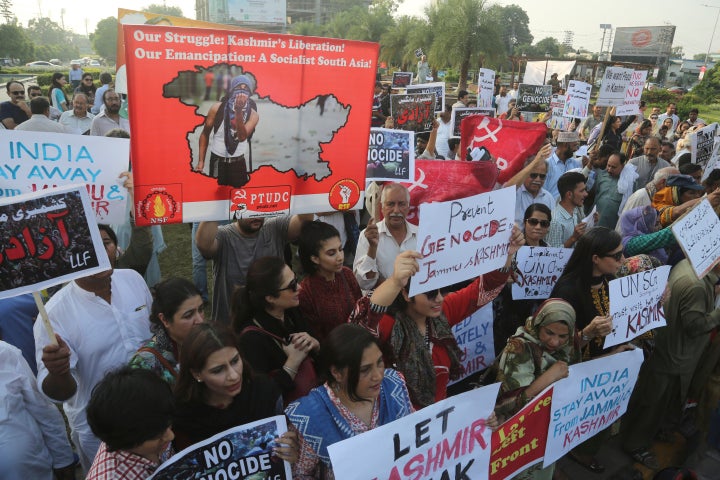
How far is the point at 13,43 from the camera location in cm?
5603

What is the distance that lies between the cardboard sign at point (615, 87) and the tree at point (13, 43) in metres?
65.7

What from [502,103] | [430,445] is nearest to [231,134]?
[430,445]

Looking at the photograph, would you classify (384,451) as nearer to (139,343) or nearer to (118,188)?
(139,343)

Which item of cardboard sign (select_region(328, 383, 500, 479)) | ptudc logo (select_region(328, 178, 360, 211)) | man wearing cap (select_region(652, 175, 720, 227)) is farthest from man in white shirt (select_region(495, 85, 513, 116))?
cardboard sign (select_region(328, 383, 500, 479))

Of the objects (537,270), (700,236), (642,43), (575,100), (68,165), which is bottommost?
(537,270)

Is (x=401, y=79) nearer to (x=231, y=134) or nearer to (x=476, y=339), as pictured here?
(x=476, y=339)

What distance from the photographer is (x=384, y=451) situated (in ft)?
6.95

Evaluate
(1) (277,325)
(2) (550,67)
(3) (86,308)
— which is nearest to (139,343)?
(3) (86,308)

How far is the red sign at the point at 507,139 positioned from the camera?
4.48 m

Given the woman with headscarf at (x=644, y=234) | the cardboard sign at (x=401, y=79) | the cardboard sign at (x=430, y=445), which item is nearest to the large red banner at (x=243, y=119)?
the cardboard sign at (x=430, y=445)

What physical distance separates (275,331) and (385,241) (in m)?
1.38

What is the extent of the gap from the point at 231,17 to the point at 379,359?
95.8 metres

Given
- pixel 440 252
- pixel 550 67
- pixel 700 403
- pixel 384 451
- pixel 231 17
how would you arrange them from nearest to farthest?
pixel 384 451 → pixel 440 252 → pixel 700 403 → pixel 550 67 → pixel 231 17

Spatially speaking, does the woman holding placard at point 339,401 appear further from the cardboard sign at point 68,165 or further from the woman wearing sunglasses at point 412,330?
the cardboard sign at point 68,165
